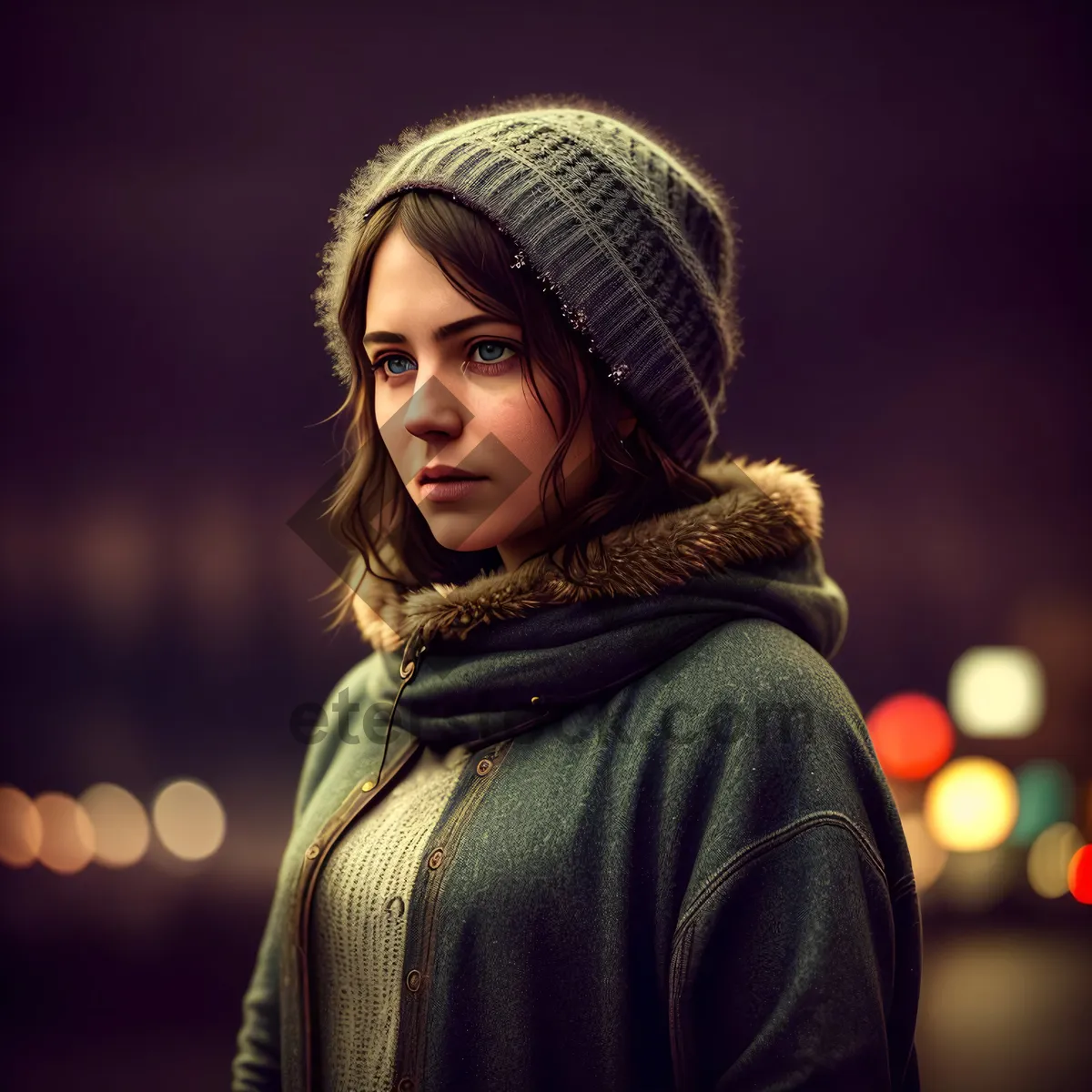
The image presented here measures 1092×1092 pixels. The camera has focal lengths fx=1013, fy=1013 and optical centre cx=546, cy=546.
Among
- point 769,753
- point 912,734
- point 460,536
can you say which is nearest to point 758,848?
point 769,753

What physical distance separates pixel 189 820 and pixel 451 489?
1.92 metres

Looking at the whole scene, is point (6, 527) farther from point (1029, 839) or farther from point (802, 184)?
point (1029, 839)

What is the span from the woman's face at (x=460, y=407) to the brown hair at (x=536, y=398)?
1cm

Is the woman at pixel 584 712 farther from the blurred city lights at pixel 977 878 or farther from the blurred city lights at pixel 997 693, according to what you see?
the blurred city lights at pixel 997 693

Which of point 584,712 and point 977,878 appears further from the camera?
point 977,878

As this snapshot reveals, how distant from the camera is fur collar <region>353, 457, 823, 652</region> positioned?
91 cm

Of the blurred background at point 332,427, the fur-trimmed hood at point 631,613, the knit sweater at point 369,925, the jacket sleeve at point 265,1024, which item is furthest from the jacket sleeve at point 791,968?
the blurred background at point 332,427

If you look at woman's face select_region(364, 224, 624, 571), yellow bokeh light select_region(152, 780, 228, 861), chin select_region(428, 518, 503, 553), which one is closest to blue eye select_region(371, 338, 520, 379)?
woman's face select_region(364, 224, 624, 571)

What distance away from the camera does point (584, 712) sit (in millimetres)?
939

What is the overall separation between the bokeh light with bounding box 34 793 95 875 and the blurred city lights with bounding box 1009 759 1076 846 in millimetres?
2351

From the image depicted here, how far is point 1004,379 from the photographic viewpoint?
102 inches

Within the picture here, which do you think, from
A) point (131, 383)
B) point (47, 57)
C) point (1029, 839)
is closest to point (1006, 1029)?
point (1029, 839)

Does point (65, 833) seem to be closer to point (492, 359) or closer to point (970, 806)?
point (492, 359)

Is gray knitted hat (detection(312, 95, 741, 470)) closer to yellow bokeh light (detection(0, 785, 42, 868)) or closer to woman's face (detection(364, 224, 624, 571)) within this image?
woman's face (detection(364, 224, 624, 571))
